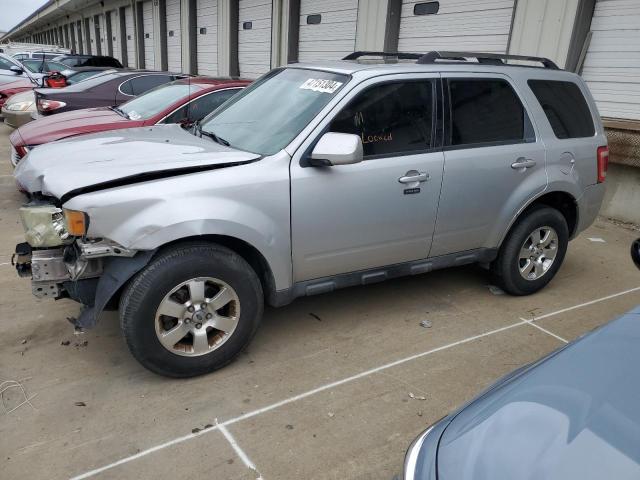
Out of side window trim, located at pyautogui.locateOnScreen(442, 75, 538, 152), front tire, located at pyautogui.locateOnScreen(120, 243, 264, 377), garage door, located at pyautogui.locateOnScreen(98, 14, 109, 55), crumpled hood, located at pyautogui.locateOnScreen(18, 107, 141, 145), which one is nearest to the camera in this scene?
front tire, located at pyautogui.locateOnScreen(120, 243, 264, 377)

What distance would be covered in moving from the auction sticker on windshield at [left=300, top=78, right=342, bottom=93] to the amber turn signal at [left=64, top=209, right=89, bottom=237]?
5.66 ft

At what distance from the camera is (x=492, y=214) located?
4.06m

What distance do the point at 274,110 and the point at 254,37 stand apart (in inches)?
518

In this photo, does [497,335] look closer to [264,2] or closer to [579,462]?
[579,462]

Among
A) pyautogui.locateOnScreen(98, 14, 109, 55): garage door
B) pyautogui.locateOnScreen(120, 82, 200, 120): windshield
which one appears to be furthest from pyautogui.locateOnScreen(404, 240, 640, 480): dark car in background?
pyautogui.locateOnScreen(98, 14, 109, 55): garage door

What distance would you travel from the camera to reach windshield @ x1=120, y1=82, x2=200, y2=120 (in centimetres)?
639

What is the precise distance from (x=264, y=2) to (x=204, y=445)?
14435mm

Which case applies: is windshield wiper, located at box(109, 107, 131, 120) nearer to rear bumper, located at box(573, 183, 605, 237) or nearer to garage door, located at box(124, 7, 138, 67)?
rear bumper, located at box(573, 183, 605, 237)

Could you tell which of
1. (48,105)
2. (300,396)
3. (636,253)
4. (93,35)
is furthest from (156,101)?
(93,35)

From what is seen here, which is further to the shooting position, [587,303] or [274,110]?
[587,303]

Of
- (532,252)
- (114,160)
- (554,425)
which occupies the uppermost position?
(114,160)

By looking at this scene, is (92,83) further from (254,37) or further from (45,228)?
(254,37)

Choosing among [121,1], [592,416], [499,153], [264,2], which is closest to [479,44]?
[499,153]

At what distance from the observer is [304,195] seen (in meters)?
3.21
